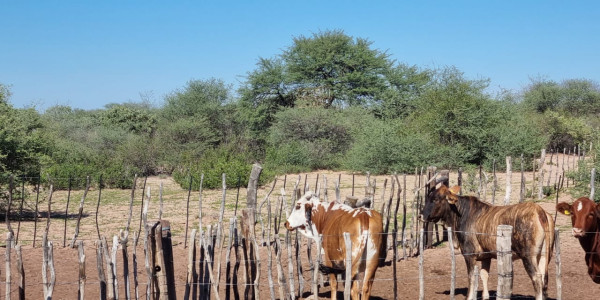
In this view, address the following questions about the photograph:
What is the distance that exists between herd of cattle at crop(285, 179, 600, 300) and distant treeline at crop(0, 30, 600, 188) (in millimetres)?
10793

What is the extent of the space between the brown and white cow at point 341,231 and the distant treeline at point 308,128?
1040 cm

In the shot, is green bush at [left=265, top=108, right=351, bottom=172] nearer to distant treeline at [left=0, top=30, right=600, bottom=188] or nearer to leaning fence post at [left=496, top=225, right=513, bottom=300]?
distant treeline at [left=0, top=30, right=600, bottom=188]

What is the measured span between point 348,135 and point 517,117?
24.9 feet

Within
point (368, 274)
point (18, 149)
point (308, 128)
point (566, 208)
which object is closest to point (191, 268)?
point (368, 274)

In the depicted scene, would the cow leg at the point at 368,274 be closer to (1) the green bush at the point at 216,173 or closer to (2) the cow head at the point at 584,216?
(2) the cow head at the point at 584,216

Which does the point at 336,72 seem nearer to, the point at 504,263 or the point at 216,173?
the point at 216,173

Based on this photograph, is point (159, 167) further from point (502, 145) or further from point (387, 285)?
point (387, 285)

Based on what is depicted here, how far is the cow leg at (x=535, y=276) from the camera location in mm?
6824

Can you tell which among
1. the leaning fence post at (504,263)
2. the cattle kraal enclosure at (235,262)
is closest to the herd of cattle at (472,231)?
the cattle kraal enclosure at (235,262)

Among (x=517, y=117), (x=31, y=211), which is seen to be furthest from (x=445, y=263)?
(x=517, y=117)

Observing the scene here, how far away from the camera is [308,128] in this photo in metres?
31.1

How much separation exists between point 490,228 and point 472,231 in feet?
1.21

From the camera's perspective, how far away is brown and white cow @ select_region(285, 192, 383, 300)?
273 inches

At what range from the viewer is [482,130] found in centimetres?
2598
